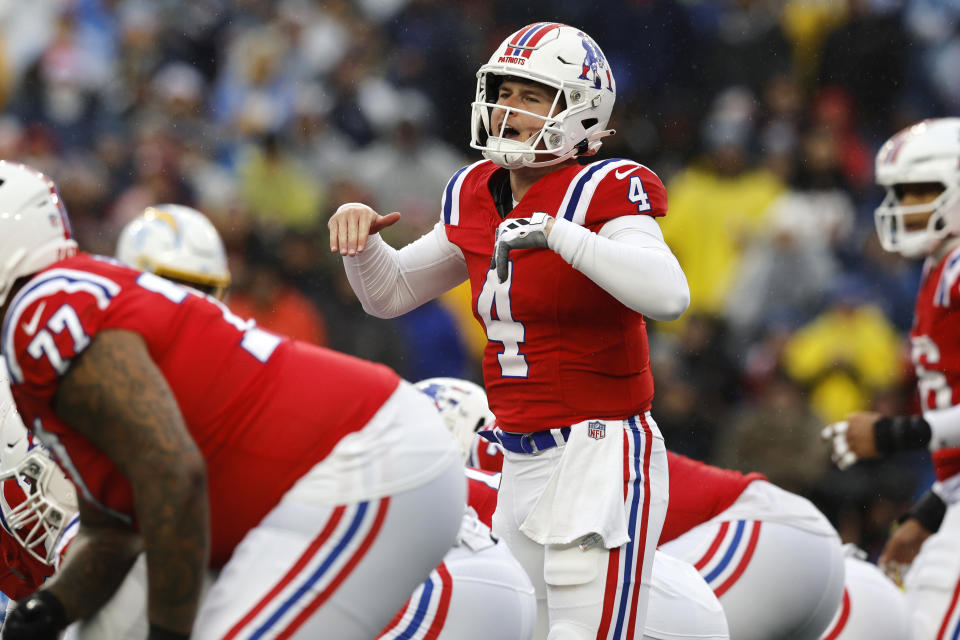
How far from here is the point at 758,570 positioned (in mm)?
4746

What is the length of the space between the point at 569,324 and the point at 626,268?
343 mm

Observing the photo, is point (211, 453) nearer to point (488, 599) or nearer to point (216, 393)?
point (216, 393)

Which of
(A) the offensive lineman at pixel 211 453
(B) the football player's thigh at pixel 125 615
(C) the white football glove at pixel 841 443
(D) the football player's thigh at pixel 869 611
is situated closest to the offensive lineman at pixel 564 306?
(A) the offensive lineman at pixel 211 453

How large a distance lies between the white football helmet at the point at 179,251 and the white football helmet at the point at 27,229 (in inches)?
90.4

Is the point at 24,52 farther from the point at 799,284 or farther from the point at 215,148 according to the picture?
the point at 799,284

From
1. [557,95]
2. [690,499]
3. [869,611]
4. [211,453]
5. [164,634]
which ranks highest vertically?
[557,95]

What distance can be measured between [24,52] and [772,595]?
7872mm

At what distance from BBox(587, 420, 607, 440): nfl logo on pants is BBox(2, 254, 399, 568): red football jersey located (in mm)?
834

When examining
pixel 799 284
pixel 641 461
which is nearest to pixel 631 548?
pixel 641 461

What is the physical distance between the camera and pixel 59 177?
9.88 meters

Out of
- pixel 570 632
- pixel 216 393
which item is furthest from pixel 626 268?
pixel 216 393

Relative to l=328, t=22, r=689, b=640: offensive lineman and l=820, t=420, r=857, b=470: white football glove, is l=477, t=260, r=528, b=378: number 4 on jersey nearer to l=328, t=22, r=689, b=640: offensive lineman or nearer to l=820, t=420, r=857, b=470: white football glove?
l=328, t=22, r=689, b=640: offensive lineman

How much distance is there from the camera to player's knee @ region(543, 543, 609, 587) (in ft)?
11.9

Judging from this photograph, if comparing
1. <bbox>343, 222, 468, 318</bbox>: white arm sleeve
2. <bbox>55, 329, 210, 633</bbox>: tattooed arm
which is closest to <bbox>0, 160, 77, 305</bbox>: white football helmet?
<bbox>55, 329, 210, 633</bbox>: tattooed arm
